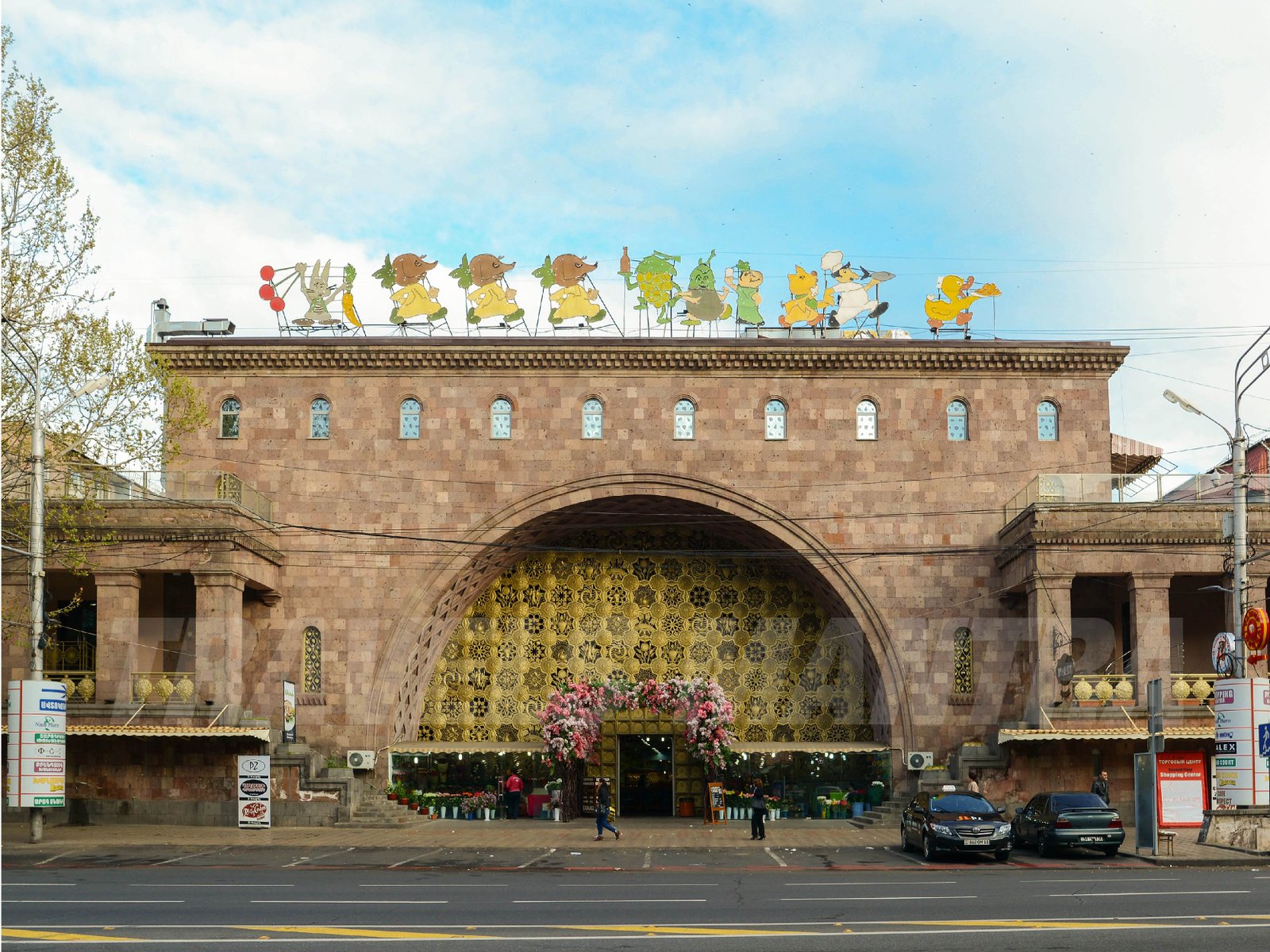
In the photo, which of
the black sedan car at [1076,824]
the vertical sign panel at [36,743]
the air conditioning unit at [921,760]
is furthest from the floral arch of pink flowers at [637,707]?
the vertical sign panel at [36,743]

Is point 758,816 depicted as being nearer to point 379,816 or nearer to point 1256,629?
point 379,816

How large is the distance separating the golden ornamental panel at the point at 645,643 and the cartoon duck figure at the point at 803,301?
7.63 meters

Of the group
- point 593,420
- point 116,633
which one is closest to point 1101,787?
point 593,420

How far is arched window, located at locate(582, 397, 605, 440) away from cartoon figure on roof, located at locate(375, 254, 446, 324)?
5.02 m

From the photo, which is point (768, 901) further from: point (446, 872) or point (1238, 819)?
point (1238, 819)

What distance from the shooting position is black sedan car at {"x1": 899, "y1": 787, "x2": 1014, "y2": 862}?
28156 millimetres

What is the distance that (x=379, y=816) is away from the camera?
38344 millimetres

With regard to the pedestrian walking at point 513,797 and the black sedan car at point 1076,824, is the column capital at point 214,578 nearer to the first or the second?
the pedestrian walking at point 513,797

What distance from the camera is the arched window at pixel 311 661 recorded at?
136 ft

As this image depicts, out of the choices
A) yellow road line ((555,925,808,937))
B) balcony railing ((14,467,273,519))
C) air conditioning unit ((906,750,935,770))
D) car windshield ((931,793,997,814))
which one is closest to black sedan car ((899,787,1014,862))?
car windshield ((931,793,997,814))

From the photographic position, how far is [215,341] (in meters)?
42.5

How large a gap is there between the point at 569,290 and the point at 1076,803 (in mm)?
20711

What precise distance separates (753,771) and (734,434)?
10026mm

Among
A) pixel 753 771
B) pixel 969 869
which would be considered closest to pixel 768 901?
pixel 969 869
